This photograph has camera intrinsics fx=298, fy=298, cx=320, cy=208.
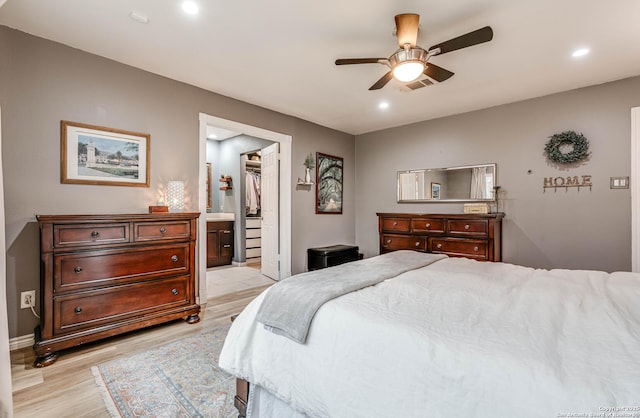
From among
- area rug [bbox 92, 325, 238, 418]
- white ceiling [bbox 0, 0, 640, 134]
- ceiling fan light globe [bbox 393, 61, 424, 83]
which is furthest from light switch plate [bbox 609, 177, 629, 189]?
area rug [bbox 92, 325, 238, 418]

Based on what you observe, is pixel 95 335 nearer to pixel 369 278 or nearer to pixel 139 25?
pixel 369 278

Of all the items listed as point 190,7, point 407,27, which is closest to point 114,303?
point 190,7

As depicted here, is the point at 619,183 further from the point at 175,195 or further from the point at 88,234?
the point at 88,234

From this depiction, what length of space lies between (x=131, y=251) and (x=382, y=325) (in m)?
2.40

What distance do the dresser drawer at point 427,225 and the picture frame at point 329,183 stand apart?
1.51m

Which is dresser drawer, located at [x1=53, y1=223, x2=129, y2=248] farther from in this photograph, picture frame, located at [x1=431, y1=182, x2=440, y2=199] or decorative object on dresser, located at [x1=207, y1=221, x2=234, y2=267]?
picture frame, located at [x1=431, y1=182, x2=440, y2=199]

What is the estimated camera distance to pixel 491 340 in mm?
1002

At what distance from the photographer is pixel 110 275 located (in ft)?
8.23

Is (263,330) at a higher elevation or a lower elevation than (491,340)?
lower

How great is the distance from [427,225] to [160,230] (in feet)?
10.7

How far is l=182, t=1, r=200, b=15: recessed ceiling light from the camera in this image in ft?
6.79

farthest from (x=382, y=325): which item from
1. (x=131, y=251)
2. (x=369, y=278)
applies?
(x=131, y=251)

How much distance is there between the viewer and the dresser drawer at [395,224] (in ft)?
14.2

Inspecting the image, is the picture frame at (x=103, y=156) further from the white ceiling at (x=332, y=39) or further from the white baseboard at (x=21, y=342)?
the white baseboard at (x=21, y=342)
